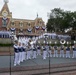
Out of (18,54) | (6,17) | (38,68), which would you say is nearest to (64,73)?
(38,68)

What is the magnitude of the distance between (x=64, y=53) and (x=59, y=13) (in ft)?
144

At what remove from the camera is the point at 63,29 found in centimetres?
6712

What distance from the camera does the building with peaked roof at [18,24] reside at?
65.7 metres

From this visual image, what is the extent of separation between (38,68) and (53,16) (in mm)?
55394

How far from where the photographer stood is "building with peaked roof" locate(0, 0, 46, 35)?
65.7m

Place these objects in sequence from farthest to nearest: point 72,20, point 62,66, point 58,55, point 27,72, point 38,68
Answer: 1. point 72,20
2. point 58,55
3. point 62,66
4. point 38,68
5. point 27,72

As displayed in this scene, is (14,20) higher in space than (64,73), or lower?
higher

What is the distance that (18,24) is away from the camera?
6719 centimetres

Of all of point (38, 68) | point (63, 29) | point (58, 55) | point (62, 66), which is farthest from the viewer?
point (63, 29)

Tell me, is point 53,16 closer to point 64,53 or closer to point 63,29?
point 63,29

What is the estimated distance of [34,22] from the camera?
69.7 m

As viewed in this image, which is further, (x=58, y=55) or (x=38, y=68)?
(x=58, y=55)

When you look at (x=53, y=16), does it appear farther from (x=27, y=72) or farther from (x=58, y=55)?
(x=27, y=72)

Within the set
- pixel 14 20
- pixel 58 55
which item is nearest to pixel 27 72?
pixel 58 55
